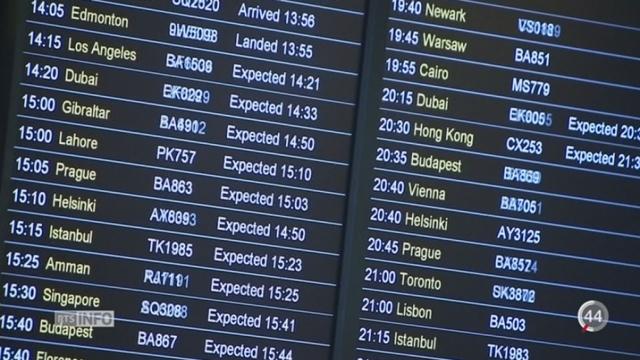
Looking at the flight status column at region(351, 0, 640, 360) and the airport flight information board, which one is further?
the flight status column at region(351, 0, 640, 360)

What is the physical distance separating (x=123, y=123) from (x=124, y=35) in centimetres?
23

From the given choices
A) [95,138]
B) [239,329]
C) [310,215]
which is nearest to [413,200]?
[310,215]

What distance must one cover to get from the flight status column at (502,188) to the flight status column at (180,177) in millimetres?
143

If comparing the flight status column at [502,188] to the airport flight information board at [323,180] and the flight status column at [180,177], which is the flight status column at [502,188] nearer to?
the airport flight information board at [323,180]

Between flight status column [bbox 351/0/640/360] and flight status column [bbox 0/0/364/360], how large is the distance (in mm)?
143

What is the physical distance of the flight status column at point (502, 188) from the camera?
4.20 m

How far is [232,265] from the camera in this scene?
411 centimetres

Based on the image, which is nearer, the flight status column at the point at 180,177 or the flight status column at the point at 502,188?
the flight status column at the point at 180,177

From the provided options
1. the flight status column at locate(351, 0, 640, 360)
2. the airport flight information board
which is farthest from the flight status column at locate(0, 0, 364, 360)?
the flight status column at locate(351, 0, 640, 360)

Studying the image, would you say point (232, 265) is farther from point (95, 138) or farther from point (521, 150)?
point (521, 150)

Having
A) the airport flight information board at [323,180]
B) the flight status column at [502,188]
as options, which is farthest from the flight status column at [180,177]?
the flight status column at [502,188]

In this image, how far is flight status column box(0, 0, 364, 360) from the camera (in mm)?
4031

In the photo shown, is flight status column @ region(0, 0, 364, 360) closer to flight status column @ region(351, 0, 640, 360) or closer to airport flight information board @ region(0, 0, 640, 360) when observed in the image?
airport flight information board @ region(0, 0, 640, 360)

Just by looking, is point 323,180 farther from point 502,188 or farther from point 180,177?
point 502,188
